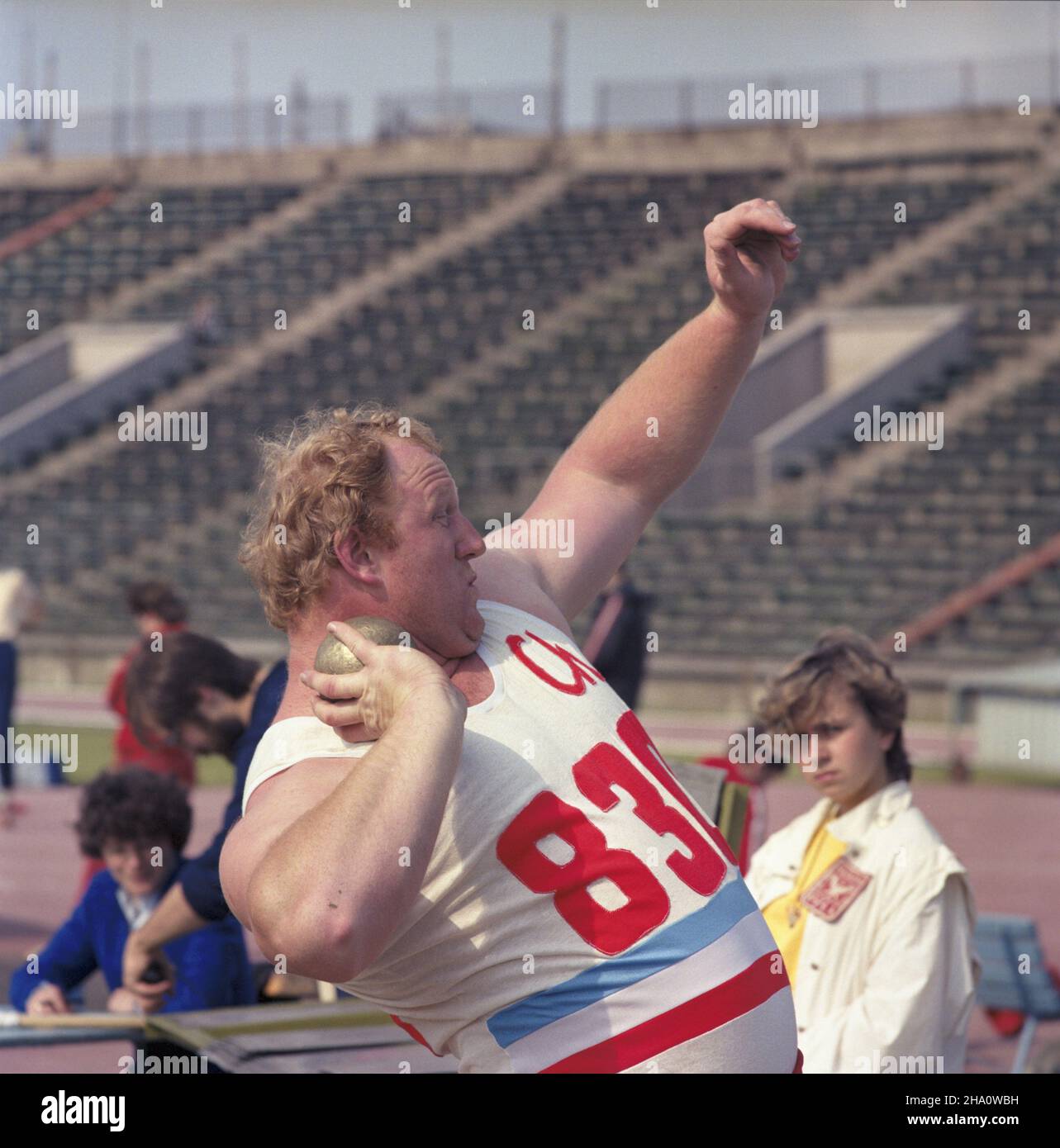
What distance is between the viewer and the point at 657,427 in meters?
3.13

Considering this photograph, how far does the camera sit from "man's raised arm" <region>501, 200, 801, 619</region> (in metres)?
3.00

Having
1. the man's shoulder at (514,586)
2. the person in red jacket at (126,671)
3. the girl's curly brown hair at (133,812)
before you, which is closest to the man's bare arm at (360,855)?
the man's shoulder at (514,586)

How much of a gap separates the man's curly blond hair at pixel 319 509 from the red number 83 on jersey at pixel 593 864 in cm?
43

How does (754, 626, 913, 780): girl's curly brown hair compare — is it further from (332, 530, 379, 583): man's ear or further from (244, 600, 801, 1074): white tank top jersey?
(332, 530, 379, 583): man's ear

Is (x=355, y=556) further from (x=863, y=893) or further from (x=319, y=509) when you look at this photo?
(x=863, y=893)

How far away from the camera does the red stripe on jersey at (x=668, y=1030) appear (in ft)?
7.66

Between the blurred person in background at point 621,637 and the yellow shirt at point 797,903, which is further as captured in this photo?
the blurred person in background at point 621,637

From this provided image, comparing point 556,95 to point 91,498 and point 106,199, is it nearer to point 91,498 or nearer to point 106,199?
point 106,199

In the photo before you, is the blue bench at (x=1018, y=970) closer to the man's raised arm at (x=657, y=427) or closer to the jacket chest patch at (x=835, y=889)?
the jacket chest patch at (x=835, y=889)

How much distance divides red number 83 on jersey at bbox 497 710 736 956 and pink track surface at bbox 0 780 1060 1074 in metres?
3.26

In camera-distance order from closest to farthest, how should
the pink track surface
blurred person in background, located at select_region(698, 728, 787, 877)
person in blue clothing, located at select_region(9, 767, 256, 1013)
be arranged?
blurred person in background, located at select_region(698, 728, 787, 877)
person in blue clothing, located at select_region(9, 767, 256, 1013)
the pink track surface

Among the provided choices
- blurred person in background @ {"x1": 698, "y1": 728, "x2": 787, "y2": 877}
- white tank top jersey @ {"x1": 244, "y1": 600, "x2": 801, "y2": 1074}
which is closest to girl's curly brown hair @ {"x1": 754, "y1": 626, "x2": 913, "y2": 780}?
blurred person in background @ {"x1": 698, "y1": 728, "x2": 787, "y2": 877}

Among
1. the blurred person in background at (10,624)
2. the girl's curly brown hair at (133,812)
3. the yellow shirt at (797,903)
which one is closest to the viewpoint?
the yellow shirt at (797,903)

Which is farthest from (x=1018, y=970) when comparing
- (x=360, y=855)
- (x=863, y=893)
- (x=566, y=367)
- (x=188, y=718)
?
(x=566, y=367)
